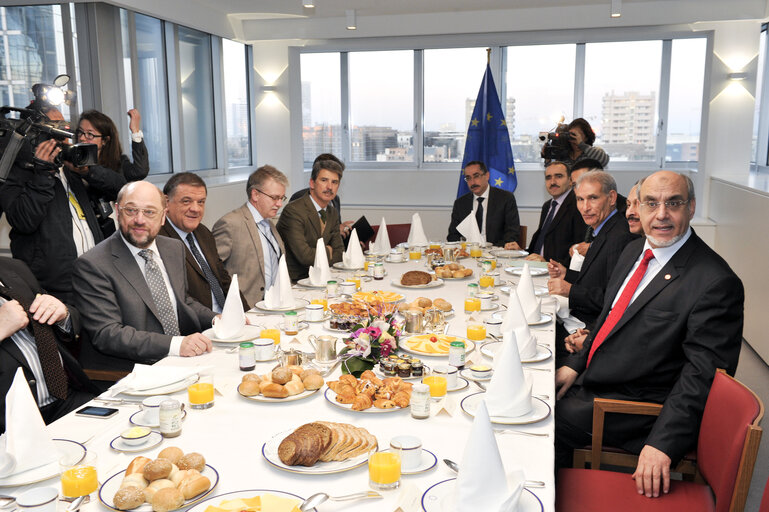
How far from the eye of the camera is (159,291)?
Result: 293 centimetres

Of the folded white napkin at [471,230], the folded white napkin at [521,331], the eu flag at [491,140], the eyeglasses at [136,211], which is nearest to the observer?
the folded white napkin at [521,331]

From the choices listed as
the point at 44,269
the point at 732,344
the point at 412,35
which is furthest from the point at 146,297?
the point at 412,35

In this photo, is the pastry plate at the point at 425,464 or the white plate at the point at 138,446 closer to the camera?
the pastry plate at the point at 425,464

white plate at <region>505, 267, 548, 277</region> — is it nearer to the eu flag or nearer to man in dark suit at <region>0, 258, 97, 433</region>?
man in dark suit at <region>0, 258, 97, 433</region>

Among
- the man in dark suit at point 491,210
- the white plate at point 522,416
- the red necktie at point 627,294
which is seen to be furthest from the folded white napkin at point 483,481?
the man in dark suit at point 491,210

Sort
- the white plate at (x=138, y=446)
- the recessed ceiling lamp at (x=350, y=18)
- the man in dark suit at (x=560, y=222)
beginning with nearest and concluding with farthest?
1. the white plate at (x=138, y=446)
2. the man in dark suit at (x=560, y=222)
3. the recessed ceiling lamp at (x=350, y=18)

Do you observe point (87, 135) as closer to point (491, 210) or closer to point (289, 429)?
point (289, 429)

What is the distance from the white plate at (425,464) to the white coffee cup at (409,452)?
0.01 m

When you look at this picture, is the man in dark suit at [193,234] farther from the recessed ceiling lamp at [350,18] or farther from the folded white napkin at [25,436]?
the recessed ceiling lamp at [350,18]

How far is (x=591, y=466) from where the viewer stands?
244cm

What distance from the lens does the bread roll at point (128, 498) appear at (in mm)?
1364

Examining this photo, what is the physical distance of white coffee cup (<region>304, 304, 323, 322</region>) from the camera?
2.94 m

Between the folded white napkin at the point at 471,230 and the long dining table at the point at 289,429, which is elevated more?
the folded white napkin at the point at 471,230

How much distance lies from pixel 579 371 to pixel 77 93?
16.9 ft
